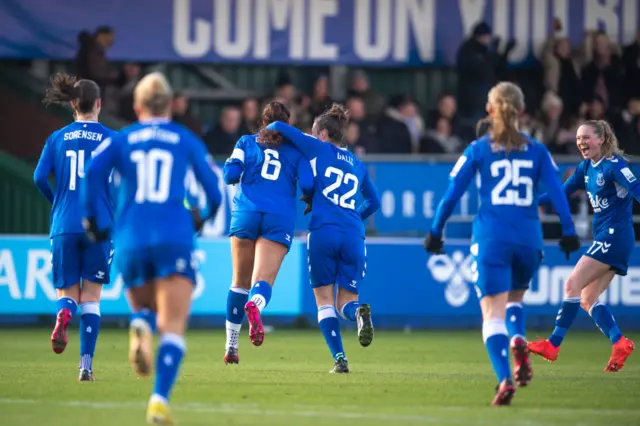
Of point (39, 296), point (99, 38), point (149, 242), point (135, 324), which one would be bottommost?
point (39, 296)

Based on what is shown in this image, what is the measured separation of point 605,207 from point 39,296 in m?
8.33

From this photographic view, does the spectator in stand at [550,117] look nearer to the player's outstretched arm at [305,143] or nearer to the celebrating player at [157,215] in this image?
the player's outstretched arm at [305,143]

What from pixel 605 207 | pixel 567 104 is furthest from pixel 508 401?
pixel 567 104

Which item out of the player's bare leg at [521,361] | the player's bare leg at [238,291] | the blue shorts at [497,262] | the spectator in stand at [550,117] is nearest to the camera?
the blue shorts at [497,262]

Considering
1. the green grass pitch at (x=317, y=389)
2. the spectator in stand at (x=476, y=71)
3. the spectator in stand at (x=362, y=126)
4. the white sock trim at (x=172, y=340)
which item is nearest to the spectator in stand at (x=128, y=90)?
the spectator in stand at (x=362, y=126)

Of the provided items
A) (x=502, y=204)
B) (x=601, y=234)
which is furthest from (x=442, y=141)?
(x=502, y=204)

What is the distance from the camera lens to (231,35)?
21.8m

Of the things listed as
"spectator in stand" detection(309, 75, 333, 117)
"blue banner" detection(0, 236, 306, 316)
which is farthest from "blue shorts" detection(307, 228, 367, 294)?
"spectator in stand" detection(309, 75, 333, 117)

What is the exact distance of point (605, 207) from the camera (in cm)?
1248

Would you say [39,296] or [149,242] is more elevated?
[149,242]

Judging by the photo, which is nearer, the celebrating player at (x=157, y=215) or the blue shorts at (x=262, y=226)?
the celebrating player at (x=157, y=215)

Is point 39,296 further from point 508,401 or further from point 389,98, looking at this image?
point 508,401

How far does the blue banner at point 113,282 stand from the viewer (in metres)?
17.8

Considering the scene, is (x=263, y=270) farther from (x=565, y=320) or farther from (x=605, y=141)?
(x=605, y=141)
